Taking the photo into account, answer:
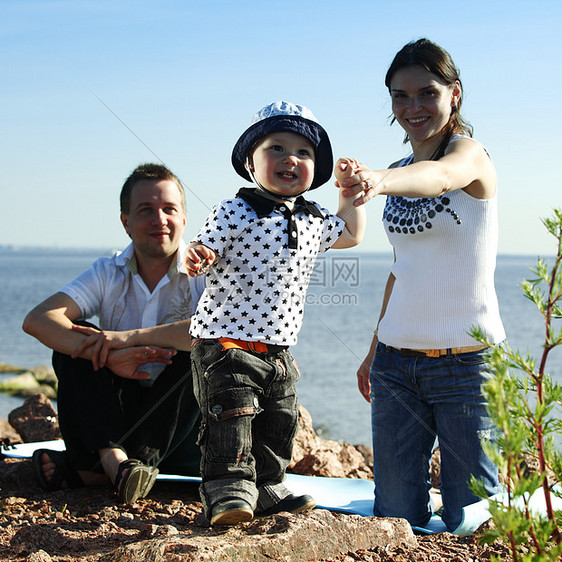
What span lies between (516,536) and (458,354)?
5.27 feet

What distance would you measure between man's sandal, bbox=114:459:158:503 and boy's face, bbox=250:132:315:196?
1.46m

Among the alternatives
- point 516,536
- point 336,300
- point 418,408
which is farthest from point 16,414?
point 516,536

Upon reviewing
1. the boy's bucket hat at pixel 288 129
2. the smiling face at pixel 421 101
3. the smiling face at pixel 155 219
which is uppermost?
the smiling face at pixel 421 101

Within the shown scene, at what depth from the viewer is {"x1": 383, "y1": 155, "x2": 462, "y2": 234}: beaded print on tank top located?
3.18 m

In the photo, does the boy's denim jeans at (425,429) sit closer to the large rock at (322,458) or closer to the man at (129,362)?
the large rock at (322,458)

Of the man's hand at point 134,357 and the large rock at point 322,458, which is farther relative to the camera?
the large rock at point 322,458

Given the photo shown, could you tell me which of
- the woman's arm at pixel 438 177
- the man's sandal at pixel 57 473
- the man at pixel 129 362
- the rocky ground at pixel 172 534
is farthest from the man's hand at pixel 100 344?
the woman's arm at pixel 438 177

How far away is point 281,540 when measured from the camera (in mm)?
2275

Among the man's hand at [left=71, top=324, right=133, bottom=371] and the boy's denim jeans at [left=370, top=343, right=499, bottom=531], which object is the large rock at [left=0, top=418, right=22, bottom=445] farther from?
the boy's denim jeans at [left=370, top=343, right=499, bottom=531]

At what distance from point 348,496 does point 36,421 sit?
244 centimetres

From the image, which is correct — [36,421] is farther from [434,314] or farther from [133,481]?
[434,314]

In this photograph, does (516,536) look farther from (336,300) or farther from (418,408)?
(336,300)

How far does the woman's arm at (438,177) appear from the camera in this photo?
2490mm

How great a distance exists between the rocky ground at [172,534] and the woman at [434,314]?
50 centimetres
